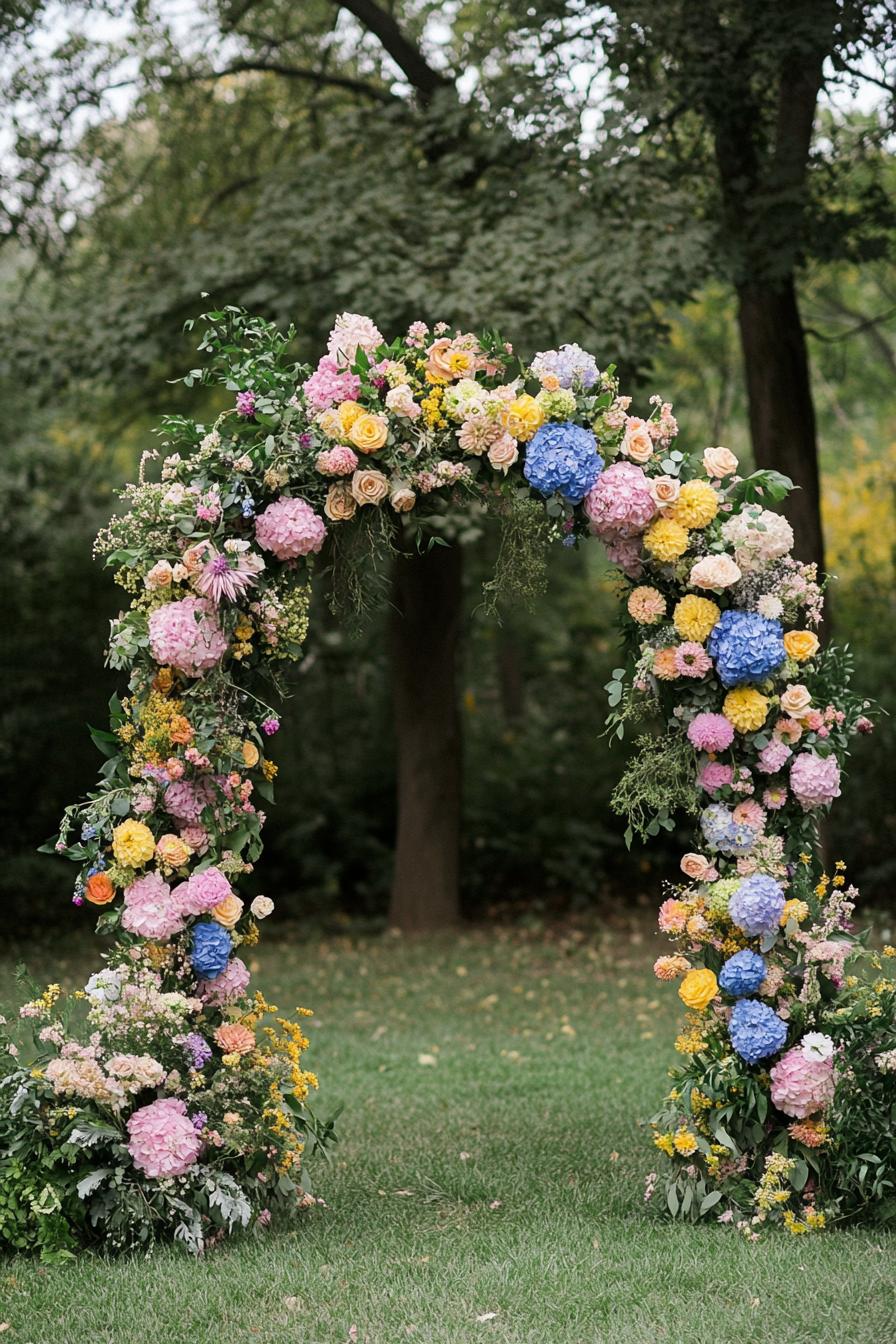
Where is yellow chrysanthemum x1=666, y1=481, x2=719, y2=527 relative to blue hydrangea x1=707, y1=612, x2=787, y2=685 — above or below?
above

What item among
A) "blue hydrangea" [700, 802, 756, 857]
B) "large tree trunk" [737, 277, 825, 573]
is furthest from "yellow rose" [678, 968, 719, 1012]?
"large tree trunk" [737, 277, 825, 573]

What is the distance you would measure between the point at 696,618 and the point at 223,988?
2036 mm

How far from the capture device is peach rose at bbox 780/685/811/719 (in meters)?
4.96

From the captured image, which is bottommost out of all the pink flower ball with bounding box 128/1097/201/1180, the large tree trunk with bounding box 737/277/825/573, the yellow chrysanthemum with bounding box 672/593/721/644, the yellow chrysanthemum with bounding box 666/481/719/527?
the pink flower ball with bounding box 128/1097/201/1180

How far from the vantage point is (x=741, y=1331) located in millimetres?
3951

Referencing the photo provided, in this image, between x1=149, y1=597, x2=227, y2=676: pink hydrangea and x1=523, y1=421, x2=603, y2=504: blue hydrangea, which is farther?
x1=523, y1=421, x2=603, y2=504: blue hydrangea

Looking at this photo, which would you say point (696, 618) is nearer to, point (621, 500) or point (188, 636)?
point (621, 500)

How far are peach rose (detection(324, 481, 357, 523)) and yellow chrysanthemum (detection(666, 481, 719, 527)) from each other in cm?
109

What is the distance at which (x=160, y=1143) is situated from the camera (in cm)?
467

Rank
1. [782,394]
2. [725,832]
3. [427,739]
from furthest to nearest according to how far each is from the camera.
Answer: [427,739]
[782,394]
[725,832]

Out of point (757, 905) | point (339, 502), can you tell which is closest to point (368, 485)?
point (339, 502)

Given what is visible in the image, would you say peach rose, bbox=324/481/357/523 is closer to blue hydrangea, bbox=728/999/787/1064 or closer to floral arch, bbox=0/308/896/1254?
floral arch, bbox=0/308/896/1254

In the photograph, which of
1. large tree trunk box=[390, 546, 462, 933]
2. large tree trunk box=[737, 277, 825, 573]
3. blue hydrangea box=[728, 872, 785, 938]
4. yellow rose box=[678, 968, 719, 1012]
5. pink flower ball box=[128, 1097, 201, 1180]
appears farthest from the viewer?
large tree trunk box=[390, 546, 462, 933]

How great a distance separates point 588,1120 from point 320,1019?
2970 mm
